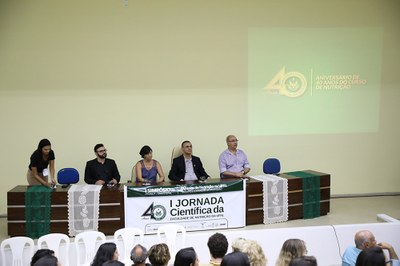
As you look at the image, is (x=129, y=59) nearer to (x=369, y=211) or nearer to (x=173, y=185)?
(x=173, y=185)

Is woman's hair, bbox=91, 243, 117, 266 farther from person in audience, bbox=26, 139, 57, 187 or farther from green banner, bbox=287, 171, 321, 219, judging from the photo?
green banner, bbox=287, 171, 321, 219

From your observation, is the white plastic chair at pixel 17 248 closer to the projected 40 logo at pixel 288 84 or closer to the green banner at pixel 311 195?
the green banner at pixel 311 195

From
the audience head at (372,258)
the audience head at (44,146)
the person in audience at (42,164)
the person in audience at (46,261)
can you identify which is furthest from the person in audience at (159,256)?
the audience head at (44,146)

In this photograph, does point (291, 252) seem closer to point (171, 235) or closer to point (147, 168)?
point (171, 235)

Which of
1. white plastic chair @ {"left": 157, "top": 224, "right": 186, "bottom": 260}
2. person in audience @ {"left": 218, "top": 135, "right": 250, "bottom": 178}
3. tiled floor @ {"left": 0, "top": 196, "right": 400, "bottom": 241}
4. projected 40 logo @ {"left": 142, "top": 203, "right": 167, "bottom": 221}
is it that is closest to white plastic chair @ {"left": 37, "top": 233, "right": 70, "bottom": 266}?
white plastic chair @ {"left": 157, "top": 224, "right": 186, "bottom": 260}

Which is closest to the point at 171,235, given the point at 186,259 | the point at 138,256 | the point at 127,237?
the point at 127,237

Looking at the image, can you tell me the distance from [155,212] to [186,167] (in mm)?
1165

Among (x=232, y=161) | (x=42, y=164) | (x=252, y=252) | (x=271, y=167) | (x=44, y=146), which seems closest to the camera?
(x=252, y=252)

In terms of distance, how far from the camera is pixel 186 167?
678 cm

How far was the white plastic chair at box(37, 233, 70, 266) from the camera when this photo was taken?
15.4ft

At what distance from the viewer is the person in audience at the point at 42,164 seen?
6117 millimetres

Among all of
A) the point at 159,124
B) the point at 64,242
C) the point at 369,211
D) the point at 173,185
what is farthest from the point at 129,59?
the point at 369,211

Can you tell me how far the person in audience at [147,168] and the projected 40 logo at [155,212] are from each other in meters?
0.60

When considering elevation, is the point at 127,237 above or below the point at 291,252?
below
